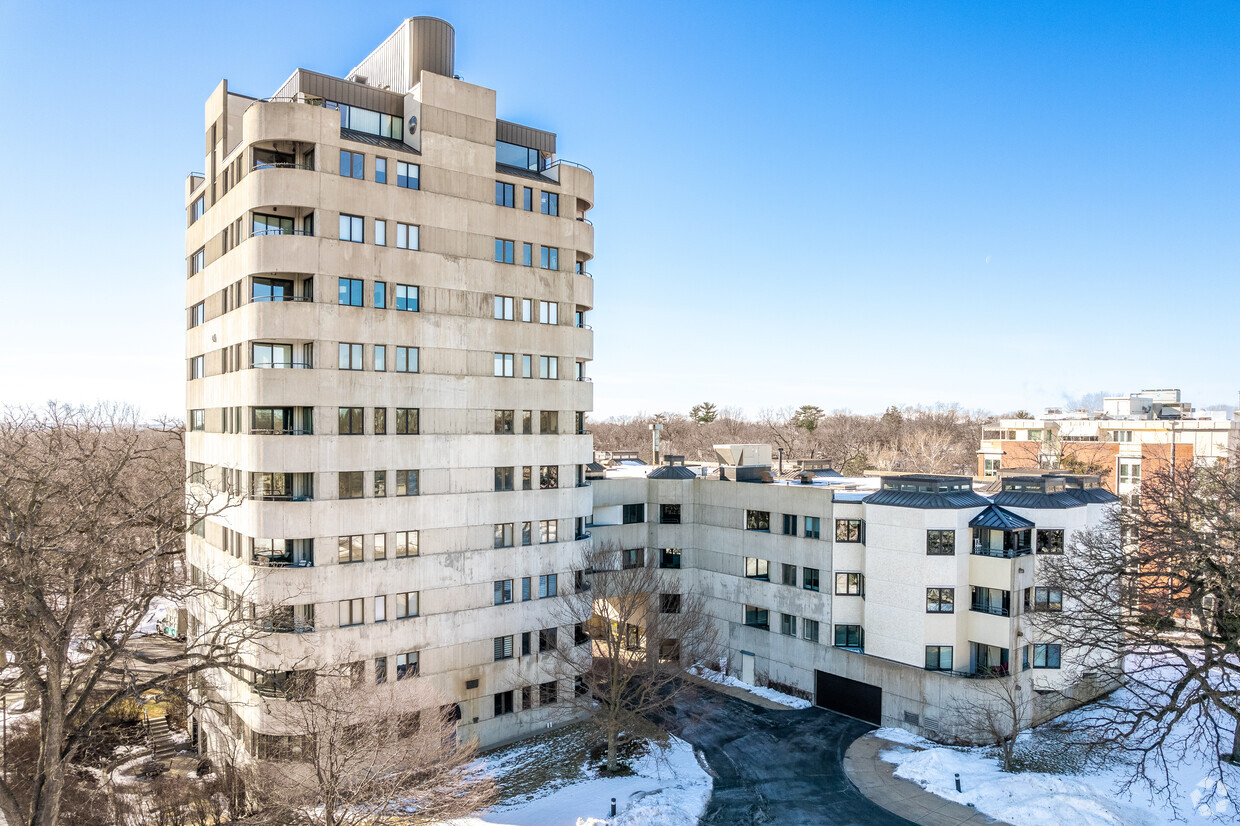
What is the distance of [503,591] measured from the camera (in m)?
42.0

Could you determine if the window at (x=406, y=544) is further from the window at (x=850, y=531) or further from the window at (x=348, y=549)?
the window at (x=850, y=531)

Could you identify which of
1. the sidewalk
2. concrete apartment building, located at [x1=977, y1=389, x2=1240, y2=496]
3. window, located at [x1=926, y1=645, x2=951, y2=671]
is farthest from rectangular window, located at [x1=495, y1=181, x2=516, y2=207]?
concrete apartment building, located at [x1=977, y1=389, x2=1240, y2=496]

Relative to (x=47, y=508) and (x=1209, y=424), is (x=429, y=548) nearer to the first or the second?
(x=47, y=508)

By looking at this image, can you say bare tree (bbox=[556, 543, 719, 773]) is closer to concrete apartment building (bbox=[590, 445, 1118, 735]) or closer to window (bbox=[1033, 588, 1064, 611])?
concrete apartment building (bbox=[590, 445, 1118, 735])

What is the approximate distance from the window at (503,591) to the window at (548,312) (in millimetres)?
14597

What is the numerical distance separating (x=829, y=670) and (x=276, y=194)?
1571 inches

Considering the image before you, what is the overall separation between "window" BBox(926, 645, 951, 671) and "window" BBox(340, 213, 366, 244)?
36.9 m

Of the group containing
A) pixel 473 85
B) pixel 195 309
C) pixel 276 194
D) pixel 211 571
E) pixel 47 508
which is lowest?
pixel 211 571

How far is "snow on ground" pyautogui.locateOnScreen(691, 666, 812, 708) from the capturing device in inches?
1855

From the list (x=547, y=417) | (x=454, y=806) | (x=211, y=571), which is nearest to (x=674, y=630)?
(x=547, y=417)

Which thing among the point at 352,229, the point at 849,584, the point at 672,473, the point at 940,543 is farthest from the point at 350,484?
the point at 940,543

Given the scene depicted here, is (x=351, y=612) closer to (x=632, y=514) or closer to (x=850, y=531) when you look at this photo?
(x=632, y=514)

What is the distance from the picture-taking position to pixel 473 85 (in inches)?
1639

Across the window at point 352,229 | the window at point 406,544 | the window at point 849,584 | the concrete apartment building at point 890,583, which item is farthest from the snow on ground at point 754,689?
the window at point 352,229
